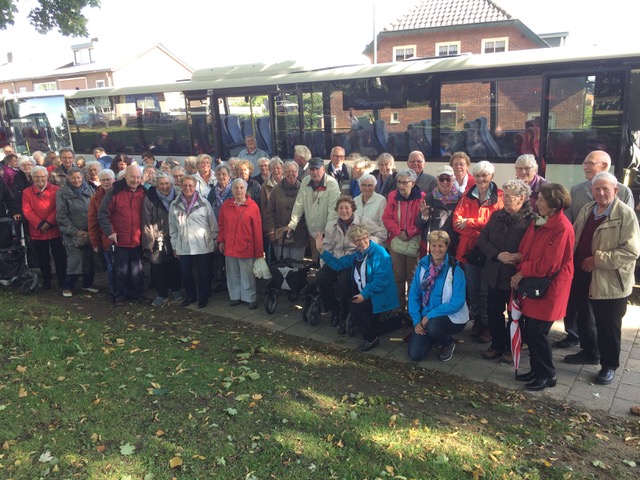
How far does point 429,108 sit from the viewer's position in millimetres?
9516

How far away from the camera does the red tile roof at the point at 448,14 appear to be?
32906 mm

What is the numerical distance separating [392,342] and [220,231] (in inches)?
111

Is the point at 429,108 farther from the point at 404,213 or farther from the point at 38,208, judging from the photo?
the point at 38,208

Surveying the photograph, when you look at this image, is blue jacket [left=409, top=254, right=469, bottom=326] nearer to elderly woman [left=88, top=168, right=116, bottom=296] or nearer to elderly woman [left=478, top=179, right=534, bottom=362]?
elderly woman [left=478, top=179, right=534, bottom=362]

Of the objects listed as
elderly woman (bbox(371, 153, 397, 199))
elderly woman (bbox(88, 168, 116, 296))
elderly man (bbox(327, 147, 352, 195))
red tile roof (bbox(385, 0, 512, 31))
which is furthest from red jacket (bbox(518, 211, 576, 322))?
red tile roof (bbox(385, 0, 512, 31))

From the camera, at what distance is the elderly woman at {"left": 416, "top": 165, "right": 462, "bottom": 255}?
5816 millimetres

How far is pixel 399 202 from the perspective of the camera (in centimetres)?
612

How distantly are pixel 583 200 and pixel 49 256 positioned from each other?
767 centimetres

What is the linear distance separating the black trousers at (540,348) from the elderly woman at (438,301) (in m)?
0.74

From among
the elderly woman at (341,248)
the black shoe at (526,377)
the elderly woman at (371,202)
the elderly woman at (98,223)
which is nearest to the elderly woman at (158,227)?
the elderly woman at (98,223)

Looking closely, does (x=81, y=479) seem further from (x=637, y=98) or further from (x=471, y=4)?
(x=471, y=4)

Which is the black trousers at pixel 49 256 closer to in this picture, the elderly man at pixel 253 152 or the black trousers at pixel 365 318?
the elderly man at pixel 253 152

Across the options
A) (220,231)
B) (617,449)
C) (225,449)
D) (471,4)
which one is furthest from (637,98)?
(471,4)

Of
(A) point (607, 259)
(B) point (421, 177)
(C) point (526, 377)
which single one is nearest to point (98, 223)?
(B) point (421, 177)
